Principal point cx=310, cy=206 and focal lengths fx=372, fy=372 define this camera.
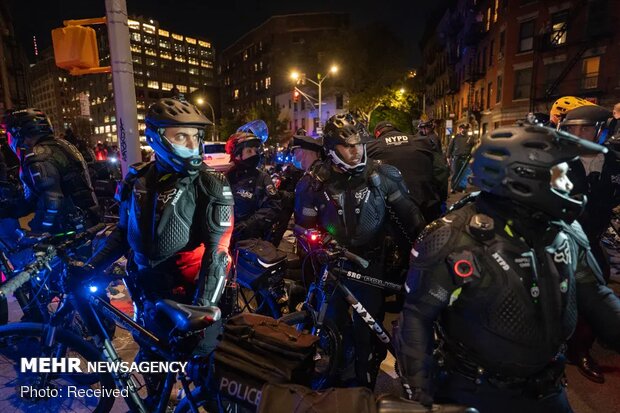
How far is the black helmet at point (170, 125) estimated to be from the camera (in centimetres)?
288

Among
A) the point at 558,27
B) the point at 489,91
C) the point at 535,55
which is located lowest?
the point at 489,91

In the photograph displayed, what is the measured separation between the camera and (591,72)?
85.5 feet

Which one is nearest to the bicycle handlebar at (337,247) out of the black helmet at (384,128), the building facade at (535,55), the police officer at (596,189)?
the police officer at (596,189)

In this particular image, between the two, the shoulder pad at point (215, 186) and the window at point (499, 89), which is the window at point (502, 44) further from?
the shoulder pad at point (215, 186)

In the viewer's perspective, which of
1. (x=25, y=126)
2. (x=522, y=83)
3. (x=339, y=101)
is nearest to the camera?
(x=25, y=126)

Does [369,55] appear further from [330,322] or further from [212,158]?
[330,322]

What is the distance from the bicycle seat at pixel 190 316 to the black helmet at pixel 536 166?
5.74 feet

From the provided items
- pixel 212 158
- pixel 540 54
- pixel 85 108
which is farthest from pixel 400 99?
pixel 85 108

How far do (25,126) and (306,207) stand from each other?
4071mm

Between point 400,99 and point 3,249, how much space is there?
4481 centimetres

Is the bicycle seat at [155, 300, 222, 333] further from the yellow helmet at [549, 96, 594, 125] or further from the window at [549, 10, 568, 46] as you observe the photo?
the window at [549, 10, 568, 46]

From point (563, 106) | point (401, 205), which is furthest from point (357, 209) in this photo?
point (563, 106)

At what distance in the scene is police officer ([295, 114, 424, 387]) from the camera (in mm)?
3686

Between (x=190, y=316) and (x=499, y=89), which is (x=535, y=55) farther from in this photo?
(x=190, y=316)
